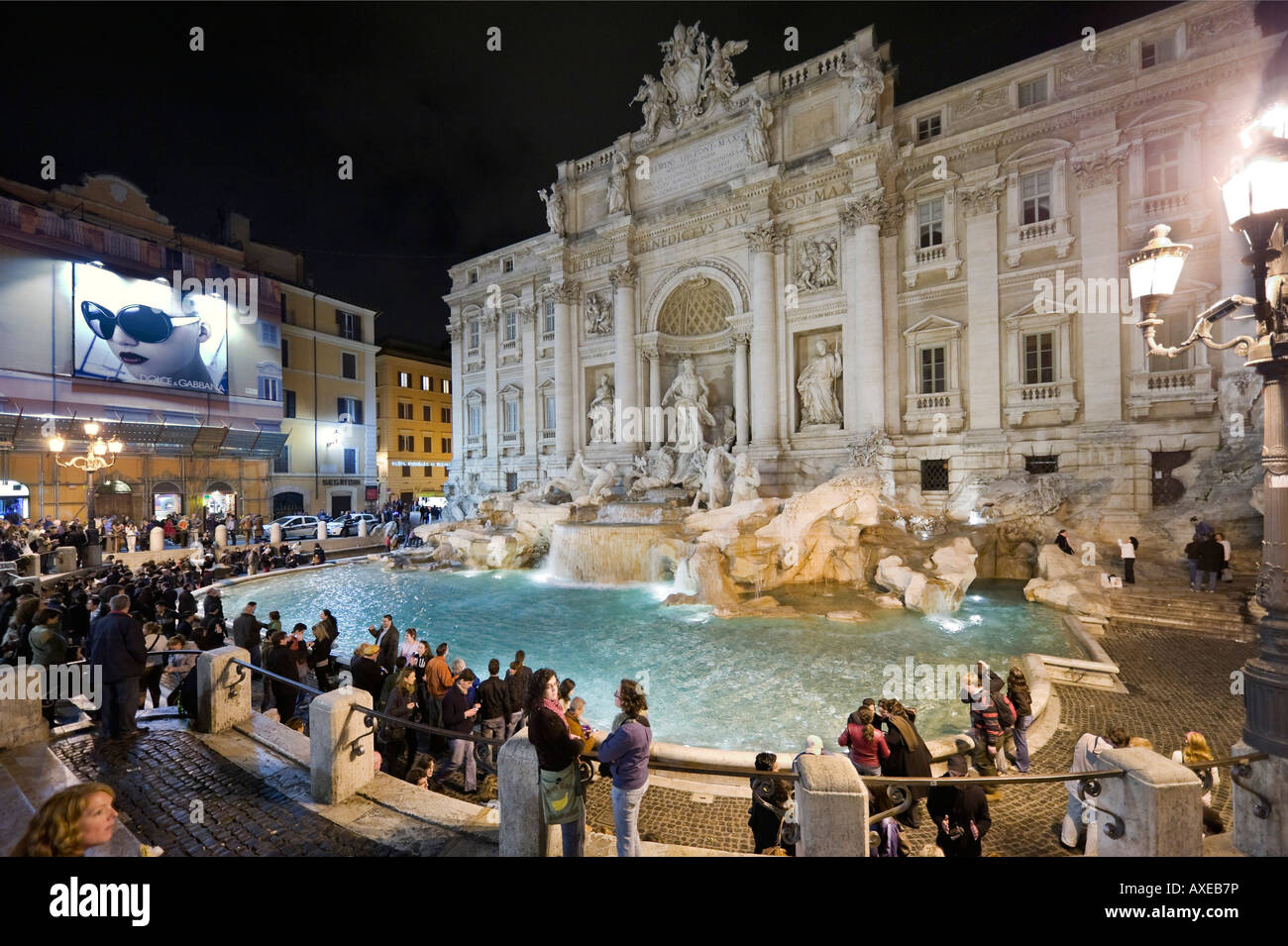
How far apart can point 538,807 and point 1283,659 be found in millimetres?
4744

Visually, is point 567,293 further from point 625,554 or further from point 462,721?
point 462,721

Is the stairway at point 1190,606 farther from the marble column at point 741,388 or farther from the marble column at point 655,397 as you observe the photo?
the marble column at point 655,397

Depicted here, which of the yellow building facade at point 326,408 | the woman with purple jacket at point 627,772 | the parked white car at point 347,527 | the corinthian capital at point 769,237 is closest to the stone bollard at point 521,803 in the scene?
the woman with purple jacket at point 627,772

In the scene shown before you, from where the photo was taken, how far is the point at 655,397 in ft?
76.0

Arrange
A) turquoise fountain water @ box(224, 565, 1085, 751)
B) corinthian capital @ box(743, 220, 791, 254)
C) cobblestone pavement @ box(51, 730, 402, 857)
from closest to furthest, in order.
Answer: cobblestone pavement @ box(51, 730, 402, 857) < turquoise fountain water @ box(224, 565, 1085, 751) < corinthian capital @ box(743, 220, 791, 254)

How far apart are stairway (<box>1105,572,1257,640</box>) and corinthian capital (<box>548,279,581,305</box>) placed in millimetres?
22724

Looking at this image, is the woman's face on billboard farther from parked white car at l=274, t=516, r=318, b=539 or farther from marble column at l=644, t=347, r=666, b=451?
marble column at l=644, t=347, r=666, b=451

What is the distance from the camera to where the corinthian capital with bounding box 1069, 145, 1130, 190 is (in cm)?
1532

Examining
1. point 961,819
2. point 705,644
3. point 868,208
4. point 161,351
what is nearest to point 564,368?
point 868,208

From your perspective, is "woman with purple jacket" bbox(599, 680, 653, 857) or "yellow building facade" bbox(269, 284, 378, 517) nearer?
"woman with purple jacket" bbox(599, 680, 653, 857)

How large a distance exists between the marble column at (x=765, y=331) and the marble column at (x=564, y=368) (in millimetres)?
9501

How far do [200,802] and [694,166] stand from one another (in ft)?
79.6

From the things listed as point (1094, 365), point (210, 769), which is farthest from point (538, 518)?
point (1094, 365)

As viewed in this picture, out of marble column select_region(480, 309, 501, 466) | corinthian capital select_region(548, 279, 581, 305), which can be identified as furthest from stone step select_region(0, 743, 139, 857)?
marble column select_region(480, 309, 501, 466)
